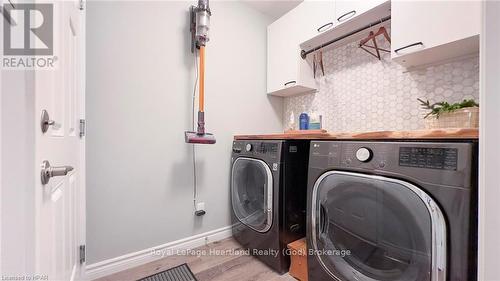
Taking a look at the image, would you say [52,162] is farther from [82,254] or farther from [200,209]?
[200,209]

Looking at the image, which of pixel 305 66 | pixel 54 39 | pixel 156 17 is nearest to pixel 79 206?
pixel 54 39

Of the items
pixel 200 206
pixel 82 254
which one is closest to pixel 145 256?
pixel 82 254

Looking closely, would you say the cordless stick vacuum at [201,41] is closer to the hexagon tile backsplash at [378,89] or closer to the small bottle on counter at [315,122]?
the small bottle on counter at [315,122]

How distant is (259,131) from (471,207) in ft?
5.17

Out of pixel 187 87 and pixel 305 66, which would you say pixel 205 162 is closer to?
pixel 187 87

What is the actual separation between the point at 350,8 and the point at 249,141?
3.69 ft

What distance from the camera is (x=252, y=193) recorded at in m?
1.64

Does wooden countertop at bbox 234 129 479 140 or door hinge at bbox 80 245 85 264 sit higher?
wooden countertop at bbox 234 129 479 140

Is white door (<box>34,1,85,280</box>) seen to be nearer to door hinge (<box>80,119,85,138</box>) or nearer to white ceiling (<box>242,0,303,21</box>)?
door hinge (<box>80,119,85,138</box>)

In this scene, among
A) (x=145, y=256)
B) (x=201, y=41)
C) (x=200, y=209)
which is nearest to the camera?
(x=145, y=256)

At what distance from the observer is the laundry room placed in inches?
18.4

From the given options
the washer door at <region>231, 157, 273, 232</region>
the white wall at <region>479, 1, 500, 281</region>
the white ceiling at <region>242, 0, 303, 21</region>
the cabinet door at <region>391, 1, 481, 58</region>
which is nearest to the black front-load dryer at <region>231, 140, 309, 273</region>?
the washer door at <region>231, 157, 273, 232</region>

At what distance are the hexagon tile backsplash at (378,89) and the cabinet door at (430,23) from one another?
308mm

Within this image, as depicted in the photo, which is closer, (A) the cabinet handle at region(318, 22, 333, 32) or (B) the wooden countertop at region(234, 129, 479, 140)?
(B) the wooden countertop at region(234, 129, 479, 140)
